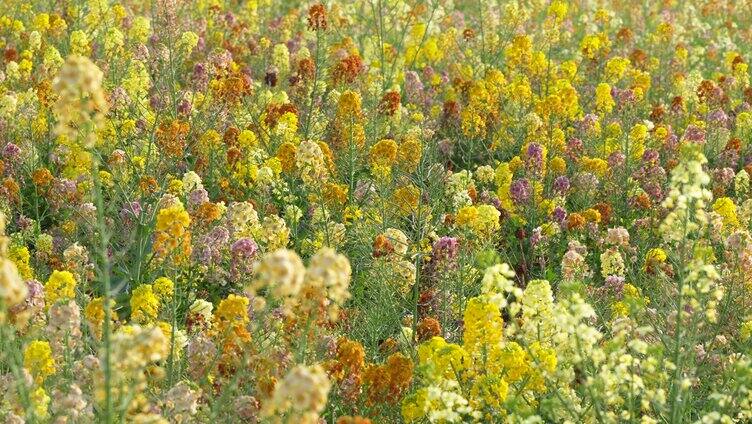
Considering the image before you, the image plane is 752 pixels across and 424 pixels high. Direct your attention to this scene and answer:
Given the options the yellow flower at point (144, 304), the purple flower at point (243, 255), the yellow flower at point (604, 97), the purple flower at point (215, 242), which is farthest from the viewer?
the yellow flower at point (604, 97)

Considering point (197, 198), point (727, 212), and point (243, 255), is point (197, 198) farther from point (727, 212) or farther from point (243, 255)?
point (727, 212)

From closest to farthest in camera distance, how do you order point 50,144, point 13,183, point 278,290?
Answer: point 278,290 → point 13,183 → point 50,144

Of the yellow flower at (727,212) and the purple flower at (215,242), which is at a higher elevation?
the yellow flower at (727,212)

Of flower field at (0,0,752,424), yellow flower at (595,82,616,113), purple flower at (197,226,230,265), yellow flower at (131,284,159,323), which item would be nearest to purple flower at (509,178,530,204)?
flower field at (0,0,752,424)

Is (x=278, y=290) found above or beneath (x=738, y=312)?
above

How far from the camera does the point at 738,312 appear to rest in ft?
19.4

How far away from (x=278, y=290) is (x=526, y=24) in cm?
1108

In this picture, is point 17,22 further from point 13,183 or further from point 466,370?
point 466,370

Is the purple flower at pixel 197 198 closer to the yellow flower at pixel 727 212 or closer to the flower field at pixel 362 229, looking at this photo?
the flower field at pixel 362 229

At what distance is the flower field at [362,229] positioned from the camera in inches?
152

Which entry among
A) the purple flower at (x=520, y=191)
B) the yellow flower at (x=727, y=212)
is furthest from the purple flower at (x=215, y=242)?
the yellow flower at (x=727, y=212)

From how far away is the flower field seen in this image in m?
3.87

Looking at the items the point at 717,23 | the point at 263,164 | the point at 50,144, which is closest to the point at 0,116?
the point at 50,144

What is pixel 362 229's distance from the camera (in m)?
6.63
